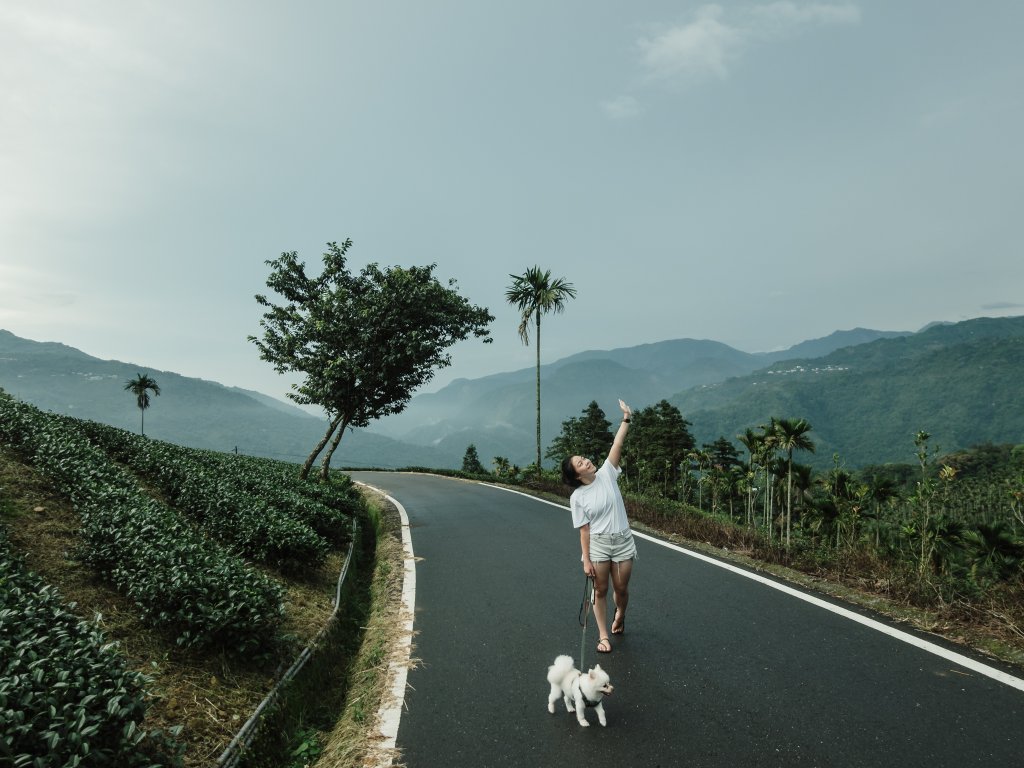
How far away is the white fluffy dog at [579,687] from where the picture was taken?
3473 millimetres

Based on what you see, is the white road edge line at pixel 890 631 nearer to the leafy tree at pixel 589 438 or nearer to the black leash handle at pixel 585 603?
the black leash handle at pixel 585 603

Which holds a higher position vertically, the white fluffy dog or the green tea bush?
the green tea bush

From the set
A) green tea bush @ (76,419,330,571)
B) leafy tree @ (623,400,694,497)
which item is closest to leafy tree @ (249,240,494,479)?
green tea bush @ (76,419,330,571)

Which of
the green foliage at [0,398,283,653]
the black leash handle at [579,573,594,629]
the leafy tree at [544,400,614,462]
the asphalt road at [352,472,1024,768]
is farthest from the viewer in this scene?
the leafy tree at [544,400,614,462]

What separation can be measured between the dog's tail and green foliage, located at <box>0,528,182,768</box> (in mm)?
2440

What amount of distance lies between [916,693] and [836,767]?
48.1 inches

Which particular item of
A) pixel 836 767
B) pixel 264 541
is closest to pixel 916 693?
pixel 836 767

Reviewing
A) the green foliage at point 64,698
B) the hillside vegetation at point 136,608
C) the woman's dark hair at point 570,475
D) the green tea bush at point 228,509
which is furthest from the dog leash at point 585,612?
the green tea bush at point 228,509

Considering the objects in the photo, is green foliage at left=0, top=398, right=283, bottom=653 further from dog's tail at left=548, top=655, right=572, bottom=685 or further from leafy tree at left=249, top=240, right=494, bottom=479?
leafy tree at left=249, top=240, right=494, bottom=479

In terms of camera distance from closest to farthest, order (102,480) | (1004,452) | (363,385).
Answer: (102,480)
(363,385)
(1004,452)

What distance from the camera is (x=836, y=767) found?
9.73 ft

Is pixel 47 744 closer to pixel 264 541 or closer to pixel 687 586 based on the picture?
pixel 264 541

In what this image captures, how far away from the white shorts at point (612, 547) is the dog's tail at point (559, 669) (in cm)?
123

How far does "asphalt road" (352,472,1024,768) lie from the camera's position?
125 inches
